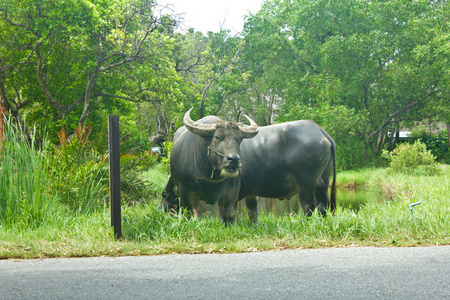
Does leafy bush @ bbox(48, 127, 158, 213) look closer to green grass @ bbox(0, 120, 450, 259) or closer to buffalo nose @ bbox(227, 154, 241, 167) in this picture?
green grass @ bbox(0, 120, 450, 259)

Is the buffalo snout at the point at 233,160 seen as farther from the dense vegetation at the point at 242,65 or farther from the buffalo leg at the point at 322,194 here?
the dense vegetation at the point at 242,65

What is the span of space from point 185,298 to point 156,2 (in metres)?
15.9

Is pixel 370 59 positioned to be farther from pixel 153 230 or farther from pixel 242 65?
pixel 153 230

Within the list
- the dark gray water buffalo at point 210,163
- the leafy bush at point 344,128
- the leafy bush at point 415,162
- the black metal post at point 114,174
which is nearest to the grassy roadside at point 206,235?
the black metal post at point 114,174

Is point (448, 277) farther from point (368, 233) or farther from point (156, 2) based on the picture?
point (156, 2)

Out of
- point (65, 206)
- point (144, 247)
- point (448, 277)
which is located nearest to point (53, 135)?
point (65, 206)

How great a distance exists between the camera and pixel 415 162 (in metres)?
19.5

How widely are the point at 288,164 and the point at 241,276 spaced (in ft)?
12.5

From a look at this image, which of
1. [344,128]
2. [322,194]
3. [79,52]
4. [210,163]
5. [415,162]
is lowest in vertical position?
[415,162]

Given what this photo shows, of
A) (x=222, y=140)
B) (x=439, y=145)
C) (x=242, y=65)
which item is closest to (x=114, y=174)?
(x=222, y=140)

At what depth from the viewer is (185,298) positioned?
3.63 metres

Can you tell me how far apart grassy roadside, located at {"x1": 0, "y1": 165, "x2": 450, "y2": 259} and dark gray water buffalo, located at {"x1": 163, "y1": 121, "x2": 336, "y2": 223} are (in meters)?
0.85

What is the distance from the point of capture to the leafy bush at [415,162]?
19.1 m

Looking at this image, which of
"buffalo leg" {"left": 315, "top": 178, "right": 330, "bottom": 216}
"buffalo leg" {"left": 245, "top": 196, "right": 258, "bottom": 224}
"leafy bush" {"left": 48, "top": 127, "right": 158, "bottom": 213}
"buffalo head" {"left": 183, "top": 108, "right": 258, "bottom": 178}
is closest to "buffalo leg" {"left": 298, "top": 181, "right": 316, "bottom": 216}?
"buffalo leg" {"left": 315, "top": 178, "right": 330, "bottom": 216}
